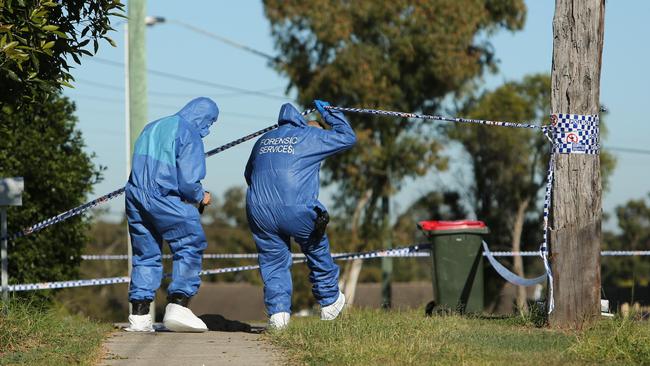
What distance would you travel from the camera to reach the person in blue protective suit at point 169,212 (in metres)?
9.43

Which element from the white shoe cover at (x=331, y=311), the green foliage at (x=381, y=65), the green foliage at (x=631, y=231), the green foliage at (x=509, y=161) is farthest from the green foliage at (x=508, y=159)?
the white shoe cover at (x=331, y=311)

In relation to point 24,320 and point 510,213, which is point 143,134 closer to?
point 24,320

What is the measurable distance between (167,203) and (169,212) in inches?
2.8

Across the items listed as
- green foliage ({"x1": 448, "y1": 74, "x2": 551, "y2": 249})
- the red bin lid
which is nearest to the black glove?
the red bin lid

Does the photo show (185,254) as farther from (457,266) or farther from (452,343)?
(457,266)

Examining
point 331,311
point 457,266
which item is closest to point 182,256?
point 331,311

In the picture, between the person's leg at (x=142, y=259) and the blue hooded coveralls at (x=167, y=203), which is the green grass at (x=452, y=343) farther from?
the person's leg at (x=142, y=259)

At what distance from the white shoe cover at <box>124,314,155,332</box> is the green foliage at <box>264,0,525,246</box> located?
22306mm

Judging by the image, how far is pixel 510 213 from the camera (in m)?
37.8

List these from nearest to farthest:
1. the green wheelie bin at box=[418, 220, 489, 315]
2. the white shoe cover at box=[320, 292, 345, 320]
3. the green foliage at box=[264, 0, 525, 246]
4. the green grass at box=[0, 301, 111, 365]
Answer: the green grass at box=[0, 301, 111, 365] < the white shoe cover at box=[320, 292, 345, 320] < the green wheelie bin at box=[418, 220, 489, 315] < the green foliage at box=[264, 0, 525, 246]

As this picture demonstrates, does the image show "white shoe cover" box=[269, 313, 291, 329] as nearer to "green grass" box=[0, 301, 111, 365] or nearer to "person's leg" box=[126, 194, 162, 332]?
"person's leg" box=[126, 194, 162, 332]

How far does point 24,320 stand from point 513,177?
2997cm

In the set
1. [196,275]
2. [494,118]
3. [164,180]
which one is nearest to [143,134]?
[164,180]

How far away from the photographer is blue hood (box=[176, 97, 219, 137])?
9802mm
